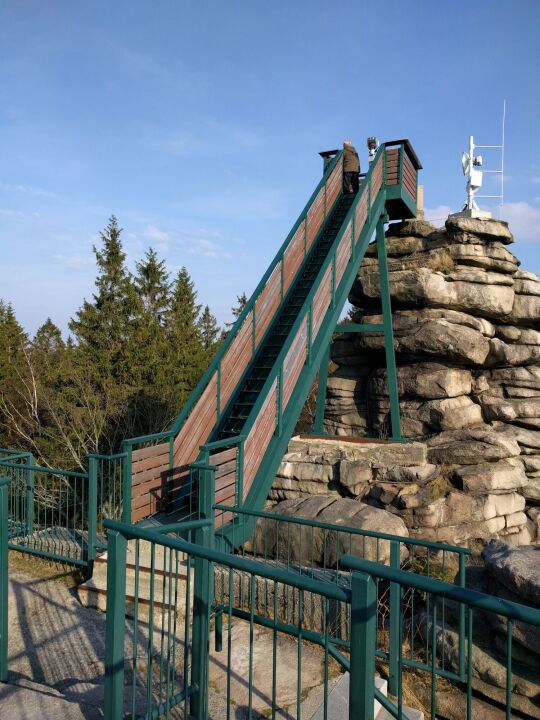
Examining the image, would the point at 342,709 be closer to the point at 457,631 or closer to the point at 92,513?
the point at 457,631

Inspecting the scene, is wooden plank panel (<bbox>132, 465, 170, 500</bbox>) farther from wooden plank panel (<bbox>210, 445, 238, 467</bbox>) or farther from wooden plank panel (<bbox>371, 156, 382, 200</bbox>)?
wooden plank panel (<bbox>371, 156, 382, 200</bbox>)

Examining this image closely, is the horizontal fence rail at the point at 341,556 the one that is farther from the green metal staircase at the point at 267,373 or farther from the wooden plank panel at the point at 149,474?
the wooden plank panel at the point at 149,474

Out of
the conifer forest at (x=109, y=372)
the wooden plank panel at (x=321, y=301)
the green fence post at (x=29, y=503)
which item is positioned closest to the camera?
the green fence post at (x=29, y=503)

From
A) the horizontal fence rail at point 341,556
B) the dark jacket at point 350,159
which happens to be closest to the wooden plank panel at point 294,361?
the horizontal fence rail at point 341,556

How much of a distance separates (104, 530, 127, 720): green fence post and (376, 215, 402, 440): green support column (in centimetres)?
1148

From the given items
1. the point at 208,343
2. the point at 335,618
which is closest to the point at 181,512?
the point at 335,618

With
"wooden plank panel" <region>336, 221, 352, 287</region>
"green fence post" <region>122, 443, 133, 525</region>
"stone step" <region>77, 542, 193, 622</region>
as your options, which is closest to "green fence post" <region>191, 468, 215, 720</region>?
"stone step" <region>77, 542, 193, 622</region>

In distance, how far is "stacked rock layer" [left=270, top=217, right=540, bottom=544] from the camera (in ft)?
41.3

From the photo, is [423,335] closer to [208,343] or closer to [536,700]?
[536,700]

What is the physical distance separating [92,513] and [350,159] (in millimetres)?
11439

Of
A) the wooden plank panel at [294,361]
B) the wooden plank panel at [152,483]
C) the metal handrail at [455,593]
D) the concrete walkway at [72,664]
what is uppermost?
the wooden plank panel at [294,361]

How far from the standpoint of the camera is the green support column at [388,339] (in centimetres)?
1418

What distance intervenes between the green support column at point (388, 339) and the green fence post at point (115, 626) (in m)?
11.5

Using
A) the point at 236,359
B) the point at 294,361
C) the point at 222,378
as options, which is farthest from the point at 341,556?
the point at 236,359
